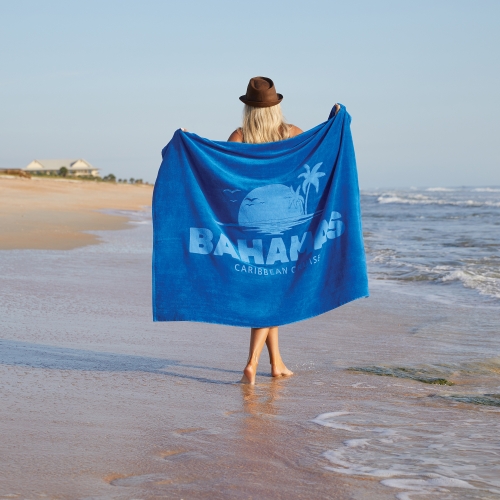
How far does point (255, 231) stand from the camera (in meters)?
4.64

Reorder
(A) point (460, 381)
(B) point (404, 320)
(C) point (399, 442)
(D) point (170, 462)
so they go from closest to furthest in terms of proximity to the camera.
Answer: (D) point (170, 462)
(C) point (399, 442)
(A) point (460, 381)
(B) point (404, 320)

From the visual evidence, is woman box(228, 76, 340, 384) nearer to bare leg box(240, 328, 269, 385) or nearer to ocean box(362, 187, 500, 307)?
bare leg box(240, 328, 269, 385)

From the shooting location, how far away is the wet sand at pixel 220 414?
272cm

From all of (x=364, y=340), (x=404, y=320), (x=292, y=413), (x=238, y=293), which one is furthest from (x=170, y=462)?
(x=404, y=320)

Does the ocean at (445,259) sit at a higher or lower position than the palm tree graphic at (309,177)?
lower

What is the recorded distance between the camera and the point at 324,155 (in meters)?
4.72

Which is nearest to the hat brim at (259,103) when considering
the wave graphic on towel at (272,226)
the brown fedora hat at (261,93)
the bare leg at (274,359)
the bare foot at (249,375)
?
the brown fedora hat at (261,93)

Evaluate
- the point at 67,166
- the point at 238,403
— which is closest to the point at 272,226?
the point at 238,403

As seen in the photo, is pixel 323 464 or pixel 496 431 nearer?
pixel 323 464

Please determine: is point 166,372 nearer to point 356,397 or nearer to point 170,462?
point 356,397

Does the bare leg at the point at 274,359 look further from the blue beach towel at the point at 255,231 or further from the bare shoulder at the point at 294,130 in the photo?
the bare shoulder at the point at 294,130

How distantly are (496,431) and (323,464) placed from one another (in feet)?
3.22

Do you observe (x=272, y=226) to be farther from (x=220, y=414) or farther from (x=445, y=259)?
(x=445, y=259)

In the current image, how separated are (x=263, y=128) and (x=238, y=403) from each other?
1.74m
